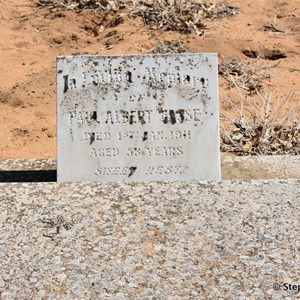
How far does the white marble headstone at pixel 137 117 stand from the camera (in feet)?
11.7

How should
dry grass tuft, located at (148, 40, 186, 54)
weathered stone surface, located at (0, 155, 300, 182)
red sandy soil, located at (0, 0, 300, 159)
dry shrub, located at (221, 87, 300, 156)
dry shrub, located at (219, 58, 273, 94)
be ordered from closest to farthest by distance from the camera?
weathered stone surface, located at (0, 155, 300, 182)
dry shrub, located at (221, 87, 300, 156)
red sandy soil, located at (0, 0, 300, 159)
dry shrub, located at (219, 58, 273, 94)
dry grass tuft, located at (148, 40, 186, 54)

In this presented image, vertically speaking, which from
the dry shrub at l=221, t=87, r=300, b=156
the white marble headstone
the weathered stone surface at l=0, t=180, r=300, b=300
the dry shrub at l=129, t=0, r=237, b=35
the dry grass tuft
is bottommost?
the dry shrub at l=221, t=87, r=300, b=156

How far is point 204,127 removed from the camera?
361 centimetres

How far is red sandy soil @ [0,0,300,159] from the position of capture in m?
5.95

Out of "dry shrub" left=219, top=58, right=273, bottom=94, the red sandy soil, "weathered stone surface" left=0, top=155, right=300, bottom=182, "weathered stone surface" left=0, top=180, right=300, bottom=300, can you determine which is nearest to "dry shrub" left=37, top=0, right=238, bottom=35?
the red sandy soil

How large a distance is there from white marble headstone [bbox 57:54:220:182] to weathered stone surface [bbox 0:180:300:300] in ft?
0.53

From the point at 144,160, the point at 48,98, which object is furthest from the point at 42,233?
the point at 48,98

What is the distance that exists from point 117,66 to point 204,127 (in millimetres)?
590

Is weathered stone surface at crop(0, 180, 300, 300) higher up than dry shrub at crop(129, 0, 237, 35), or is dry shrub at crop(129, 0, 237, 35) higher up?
weathered stone surface at crop(0, 180, 300, 300)

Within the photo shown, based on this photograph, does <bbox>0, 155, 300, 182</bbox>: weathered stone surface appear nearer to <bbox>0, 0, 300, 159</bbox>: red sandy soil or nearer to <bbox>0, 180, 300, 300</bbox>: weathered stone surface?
<bbox>0, 180, 300, 300</bbox>: weathered stone surface

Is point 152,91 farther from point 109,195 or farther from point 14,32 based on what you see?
point 14,32

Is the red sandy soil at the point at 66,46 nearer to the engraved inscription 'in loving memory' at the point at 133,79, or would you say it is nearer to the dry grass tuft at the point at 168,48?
the dry grass tuft at the point at 168,48

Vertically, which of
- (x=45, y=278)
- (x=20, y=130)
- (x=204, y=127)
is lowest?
(x=20, y=130)

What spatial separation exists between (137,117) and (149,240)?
83 centimetres
